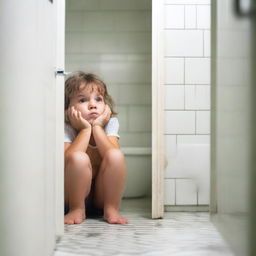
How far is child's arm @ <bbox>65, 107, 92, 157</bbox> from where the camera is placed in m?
2.26

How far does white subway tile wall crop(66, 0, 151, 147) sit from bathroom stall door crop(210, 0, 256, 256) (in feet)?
5.89

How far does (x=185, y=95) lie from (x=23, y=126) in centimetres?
159

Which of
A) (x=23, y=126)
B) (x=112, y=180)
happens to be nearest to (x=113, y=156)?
(x=112, y=180)

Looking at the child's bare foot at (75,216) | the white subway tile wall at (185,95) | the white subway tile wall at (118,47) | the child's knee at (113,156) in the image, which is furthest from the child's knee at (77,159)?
the white subway tile wall at (118,47)

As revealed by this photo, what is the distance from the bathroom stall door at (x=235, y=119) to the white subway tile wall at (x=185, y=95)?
3.70 ft

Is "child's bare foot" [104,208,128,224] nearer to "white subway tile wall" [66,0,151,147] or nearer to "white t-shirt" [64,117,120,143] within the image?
"white t-shirt" [64,117,120,143]

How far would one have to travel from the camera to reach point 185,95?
254cm

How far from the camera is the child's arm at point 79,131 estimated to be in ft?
7.42

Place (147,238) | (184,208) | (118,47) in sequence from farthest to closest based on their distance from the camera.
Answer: (118,47), (184,208), (147,238)

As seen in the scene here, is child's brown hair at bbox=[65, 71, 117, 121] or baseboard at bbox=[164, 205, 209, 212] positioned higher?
child's brown hair at bbox=[65, 71, 117, 121]

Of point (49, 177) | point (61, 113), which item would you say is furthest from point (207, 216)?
point (49, 177)

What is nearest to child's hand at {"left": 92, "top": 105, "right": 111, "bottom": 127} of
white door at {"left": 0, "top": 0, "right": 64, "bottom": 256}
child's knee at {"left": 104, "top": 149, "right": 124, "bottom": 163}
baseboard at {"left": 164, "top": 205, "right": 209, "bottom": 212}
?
child's knee at {"left": 104, "top": 149, "right": 124, "bottom": 163}

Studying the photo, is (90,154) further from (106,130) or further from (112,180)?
(112,180)

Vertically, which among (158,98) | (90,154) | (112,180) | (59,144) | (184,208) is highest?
(158,98)
